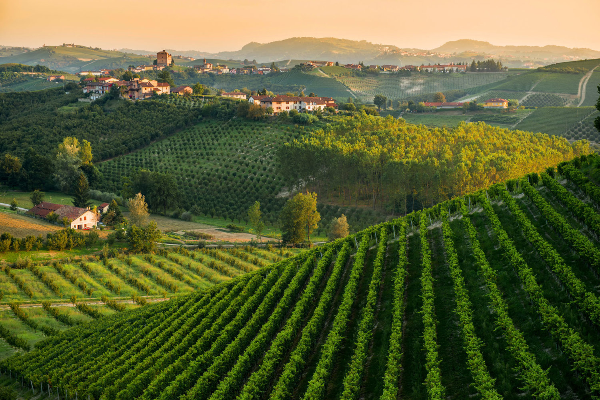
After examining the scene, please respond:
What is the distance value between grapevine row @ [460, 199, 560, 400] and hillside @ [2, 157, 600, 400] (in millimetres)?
71

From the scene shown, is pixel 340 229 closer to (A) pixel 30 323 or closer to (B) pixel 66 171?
(A) pixel 30 323

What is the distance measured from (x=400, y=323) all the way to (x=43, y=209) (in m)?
63.6

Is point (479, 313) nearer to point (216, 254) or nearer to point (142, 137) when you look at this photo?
point (216, 254)

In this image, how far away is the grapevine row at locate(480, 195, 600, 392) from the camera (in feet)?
51.2

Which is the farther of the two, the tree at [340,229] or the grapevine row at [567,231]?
the tree at [340,229]

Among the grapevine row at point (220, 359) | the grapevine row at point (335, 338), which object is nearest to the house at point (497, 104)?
the grapevine row at point (335, 338)

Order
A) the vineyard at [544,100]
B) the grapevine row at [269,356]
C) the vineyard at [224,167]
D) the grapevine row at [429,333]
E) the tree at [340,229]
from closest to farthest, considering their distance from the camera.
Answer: the grapevine row at [429,333] → the grapevine row at [269,356] → the tree at [340,229] → the vineyard at [224,167] → the vineyard at [544,100]

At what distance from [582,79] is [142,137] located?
473 ft

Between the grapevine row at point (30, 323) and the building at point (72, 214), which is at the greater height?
the building at point (72, 214)

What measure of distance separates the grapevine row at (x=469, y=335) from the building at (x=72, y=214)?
55241mm

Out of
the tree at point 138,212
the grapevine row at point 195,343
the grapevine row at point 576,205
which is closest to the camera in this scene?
the grapevine row at point 576,205

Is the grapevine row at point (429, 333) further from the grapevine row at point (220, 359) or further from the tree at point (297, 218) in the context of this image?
the tree at point (297, 218)

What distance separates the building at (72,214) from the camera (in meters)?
67.3

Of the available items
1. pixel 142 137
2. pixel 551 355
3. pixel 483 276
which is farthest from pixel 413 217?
pixel 142 137
